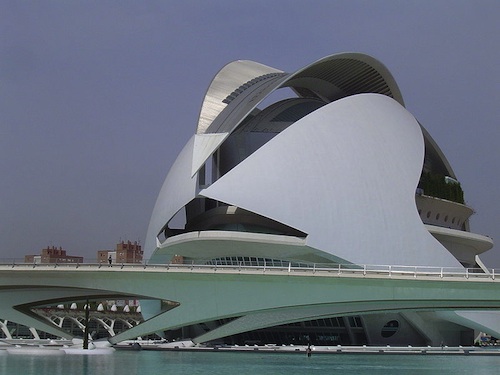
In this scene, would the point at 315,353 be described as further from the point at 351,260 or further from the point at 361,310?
the point at 361,310

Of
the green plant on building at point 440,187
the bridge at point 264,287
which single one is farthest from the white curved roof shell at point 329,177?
the bridge at point 264,287

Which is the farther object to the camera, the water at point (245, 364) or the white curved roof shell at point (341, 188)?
the white curved roof shell at point (341, 188)

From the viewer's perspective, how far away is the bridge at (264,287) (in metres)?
33.8

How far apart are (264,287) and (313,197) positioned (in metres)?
12.6

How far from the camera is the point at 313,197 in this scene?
1807 inches

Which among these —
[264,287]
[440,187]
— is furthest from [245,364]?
[440,187]

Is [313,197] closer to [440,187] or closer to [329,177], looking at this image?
[329,177]

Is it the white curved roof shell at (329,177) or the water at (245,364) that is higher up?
the white curved roof shell at (329,177)

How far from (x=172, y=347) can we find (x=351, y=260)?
39.6 feet

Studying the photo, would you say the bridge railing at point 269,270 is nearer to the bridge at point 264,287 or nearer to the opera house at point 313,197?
the bridge at point 264,287

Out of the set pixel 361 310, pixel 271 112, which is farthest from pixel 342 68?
pixel 361 310

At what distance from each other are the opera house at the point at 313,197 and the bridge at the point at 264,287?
7006 mm

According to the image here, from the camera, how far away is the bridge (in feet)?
111

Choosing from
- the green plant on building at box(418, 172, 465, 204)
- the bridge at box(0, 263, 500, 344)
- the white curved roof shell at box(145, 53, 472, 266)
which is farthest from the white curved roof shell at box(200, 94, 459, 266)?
the bridge at box(0, 263, 500, 344)
